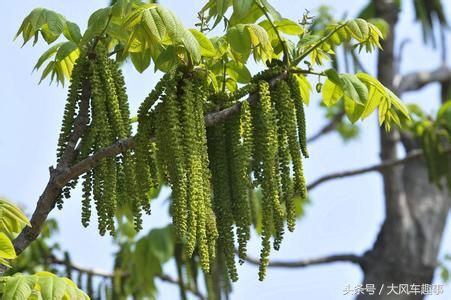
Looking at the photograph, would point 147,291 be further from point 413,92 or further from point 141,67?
point 413,92

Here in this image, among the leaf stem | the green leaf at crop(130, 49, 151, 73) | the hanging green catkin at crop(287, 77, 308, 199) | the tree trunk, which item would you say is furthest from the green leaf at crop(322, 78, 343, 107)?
the tree trunk

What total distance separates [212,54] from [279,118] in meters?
0.41

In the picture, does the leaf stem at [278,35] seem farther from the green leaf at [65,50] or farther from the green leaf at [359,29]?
the green leaf at [65,50]

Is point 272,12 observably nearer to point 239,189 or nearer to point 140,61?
point 140,61

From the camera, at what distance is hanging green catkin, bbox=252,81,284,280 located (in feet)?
13.2

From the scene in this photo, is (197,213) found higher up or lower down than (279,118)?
lower down

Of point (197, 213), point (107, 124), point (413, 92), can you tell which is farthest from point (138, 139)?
point (413, 92)

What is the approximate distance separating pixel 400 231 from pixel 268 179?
25.2ft

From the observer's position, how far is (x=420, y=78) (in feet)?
42.5

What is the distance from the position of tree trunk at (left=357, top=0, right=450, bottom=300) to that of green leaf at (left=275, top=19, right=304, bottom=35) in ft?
21.3

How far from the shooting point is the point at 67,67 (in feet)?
16.0

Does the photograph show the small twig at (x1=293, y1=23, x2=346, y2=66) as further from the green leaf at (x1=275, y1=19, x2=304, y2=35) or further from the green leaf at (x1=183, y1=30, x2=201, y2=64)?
the green leaf at (x1=183, y1=30, x2=201, y2=64)

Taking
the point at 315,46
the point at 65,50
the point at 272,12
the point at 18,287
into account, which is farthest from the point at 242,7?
the point at 18,287

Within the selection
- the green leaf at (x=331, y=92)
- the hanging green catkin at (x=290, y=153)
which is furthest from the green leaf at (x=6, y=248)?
the green leaf at (x=331, y=92)
